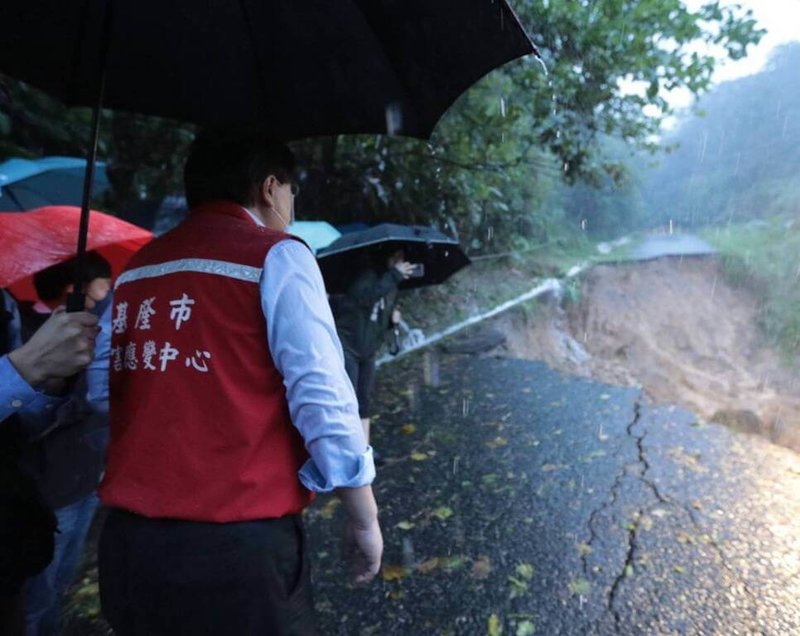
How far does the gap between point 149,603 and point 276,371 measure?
599mm

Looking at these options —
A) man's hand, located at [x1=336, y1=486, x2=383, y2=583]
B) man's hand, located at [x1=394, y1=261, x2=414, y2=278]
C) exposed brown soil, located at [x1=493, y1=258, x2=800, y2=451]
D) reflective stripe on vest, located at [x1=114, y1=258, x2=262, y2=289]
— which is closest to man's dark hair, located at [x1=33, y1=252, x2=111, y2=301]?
reflective stripe on vest, located at [x1=114, y1=258, x2=262, y2=289]

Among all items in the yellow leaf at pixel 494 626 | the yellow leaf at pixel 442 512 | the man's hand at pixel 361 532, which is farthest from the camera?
the yellow leaf at pixel 442 512

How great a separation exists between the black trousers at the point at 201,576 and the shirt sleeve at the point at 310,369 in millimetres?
199

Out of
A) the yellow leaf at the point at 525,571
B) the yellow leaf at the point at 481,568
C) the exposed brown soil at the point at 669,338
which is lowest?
the exposed brown soil at the point at 669,338

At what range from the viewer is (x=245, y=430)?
3.81 ft

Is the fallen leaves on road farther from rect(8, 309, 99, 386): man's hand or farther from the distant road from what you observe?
the distant road

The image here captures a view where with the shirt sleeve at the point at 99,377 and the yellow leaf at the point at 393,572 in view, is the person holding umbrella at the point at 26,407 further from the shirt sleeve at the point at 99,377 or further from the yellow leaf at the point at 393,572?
the yellow leaf at the point at 393,572

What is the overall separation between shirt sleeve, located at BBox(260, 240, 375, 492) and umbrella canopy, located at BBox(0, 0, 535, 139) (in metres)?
0.84

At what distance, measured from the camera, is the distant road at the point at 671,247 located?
85.0ft

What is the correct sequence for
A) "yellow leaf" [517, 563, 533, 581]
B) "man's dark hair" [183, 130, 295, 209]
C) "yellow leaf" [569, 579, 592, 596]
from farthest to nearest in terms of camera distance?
"yellow leaf" [517, 563, 533, 581] < "yellow leaf" [569, 579, 592, 596] < "man's dark hair" [183, 130, 295, 209]

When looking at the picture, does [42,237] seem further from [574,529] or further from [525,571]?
[574,529]

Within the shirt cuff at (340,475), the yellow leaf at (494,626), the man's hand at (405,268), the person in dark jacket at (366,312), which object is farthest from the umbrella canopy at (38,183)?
the yellow leaf at (494,626)

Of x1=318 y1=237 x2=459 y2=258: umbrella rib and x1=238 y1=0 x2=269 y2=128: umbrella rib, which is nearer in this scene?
x1=238 y1=0 x2=269 y2=128: umbrella rib

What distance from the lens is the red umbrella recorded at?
208cm
